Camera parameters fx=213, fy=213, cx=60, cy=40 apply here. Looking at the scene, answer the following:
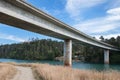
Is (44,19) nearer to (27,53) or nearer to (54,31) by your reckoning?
(54,31)

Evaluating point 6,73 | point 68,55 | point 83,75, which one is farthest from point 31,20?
point 68,55

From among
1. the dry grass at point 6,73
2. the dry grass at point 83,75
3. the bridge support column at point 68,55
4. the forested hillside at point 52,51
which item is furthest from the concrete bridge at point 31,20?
the forested hillside at point 52,51

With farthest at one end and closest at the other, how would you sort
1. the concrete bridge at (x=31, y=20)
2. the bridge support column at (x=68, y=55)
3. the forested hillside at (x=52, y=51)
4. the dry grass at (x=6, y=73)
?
the forested hillside at (x=52, y=51) < the bridge support column at (x=68, y=55) < the concrete bridge at (x=31, y=20) < the dry grass at (x=6, y=73)

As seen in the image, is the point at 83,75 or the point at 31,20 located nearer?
the point at 83,75

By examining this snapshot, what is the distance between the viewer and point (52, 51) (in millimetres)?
148250

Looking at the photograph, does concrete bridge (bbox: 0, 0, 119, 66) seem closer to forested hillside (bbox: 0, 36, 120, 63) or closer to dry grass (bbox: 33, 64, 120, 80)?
dry grass (bbox: 33, 64, 120, 80)

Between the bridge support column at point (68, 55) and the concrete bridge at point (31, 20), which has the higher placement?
the concrete bridge at point (31, 20)

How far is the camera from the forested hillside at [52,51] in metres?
112

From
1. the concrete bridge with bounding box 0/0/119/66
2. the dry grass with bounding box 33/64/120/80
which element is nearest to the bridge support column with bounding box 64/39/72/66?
the concrete bridge with bounding box 0/0/119/66

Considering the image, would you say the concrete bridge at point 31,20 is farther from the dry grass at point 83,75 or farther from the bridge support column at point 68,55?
the dry grass at point 83,75

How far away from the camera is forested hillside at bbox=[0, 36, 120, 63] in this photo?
368 feet

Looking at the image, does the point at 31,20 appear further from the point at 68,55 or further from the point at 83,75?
the point at 68,55

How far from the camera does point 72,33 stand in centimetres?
4878

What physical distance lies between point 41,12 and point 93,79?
1969cm
